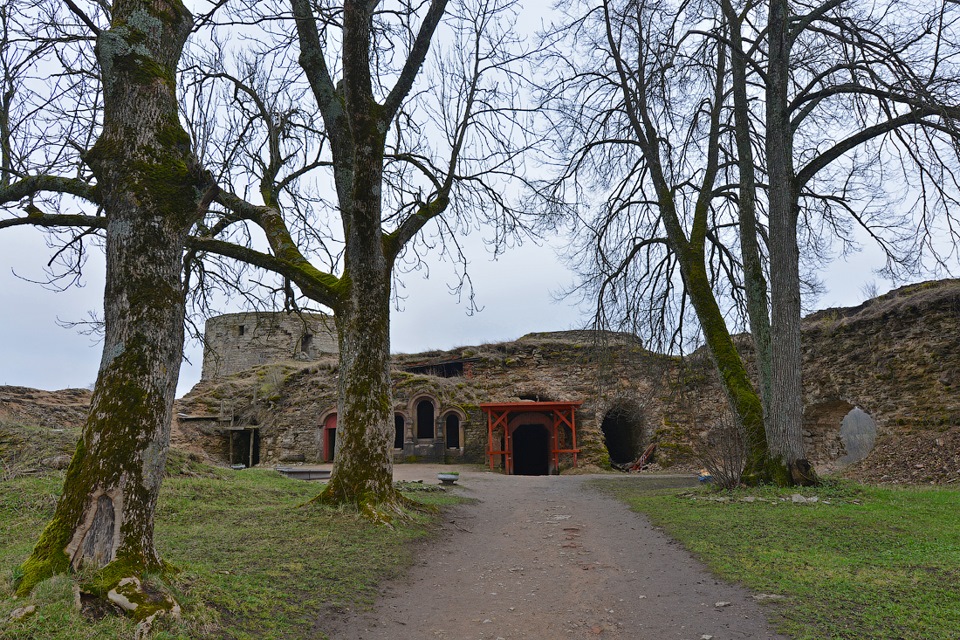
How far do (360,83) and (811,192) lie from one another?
8996 millimetres

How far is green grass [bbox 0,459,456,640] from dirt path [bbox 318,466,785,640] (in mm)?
357

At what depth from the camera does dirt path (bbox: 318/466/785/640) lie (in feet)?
14.0

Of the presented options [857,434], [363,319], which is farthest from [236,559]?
[857,434]

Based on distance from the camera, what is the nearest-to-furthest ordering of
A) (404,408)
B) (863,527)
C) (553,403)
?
(863,527) < (553,403) < (404,408)

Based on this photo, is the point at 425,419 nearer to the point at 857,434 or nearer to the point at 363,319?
the point at 857,434

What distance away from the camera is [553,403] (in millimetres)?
20578

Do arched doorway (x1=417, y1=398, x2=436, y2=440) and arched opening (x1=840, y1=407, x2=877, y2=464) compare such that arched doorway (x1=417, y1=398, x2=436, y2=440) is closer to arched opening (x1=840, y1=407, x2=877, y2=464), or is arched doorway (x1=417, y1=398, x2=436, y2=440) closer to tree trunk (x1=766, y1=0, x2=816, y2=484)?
arched opening (x1=840, y1=407, x2=877, y2=464)

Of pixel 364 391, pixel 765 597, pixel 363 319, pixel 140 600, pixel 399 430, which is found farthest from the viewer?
pixel 399 430

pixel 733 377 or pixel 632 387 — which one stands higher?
pixel 632 387

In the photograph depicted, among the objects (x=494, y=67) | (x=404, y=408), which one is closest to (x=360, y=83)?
(x=494, y=67)

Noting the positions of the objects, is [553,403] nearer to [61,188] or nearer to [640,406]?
[640,406]

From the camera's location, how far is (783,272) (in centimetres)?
1071

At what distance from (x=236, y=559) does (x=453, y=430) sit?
1785 cm

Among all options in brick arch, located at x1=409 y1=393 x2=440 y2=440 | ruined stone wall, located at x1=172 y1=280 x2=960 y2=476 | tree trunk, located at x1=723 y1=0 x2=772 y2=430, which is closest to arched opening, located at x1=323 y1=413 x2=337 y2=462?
ruined stone wall, located at x1=172 y1=280 x2=960 y2=476
